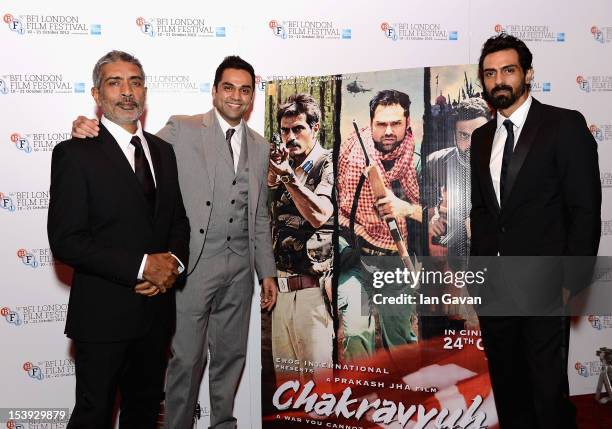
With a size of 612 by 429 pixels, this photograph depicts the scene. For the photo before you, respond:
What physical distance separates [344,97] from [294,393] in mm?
1795

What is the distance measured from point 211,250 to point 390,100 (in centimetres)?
135

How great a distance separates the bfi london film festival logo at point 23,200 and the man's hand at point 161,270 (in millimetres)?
1672

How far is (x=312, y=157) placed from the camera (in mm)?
3475

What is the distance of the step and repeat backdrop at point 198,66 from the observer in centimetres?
365

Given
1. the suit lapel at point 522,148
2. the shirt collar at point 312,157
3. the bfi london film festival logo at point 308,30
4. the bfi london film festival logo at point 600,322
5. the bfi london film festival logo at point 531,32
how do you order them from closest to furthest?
the suit lapel at point 522,148 → the shirt collar at point 312,157 → the bfi london film festival logo at point 308,30 → the bfi london film festival logo at point 531,32 → the bfi london film festival logo at point 600,322

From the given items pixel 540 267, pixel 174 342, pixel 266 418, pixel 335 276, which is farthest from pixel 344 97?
pixel 266 418

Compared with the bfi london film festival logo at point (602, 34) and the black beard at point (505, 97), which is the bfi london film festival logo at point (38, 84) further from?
the bfi london film festival logo at point (602, 34)

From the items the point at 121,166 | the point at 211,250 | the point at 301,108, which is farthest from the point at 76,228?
the point at 301,108

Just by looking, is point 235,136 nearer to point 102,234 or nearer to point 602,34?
point 102,234

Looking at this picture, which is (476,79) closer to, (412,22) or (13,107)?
(412,22)

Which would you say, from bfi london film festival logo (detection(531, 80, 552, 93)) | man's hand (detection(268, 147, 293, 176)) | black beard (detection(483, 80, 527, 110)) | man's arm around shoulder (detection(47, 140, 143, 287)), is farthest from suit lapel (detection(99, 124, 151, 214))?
bfi london film festival logo (detection(531, 80, 552, 93))

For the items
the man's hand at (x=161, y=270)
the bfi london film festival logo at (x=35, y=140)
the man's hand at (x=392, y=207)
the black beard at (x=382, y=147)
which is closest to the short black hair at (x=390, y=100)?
the black beard at (x=382, y=147)

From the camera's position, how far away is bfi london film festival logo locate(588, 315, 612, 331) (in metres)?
4.26

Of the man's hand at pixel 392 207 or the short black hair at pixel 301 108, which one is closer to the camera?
the man's hand at pixel 392 207
